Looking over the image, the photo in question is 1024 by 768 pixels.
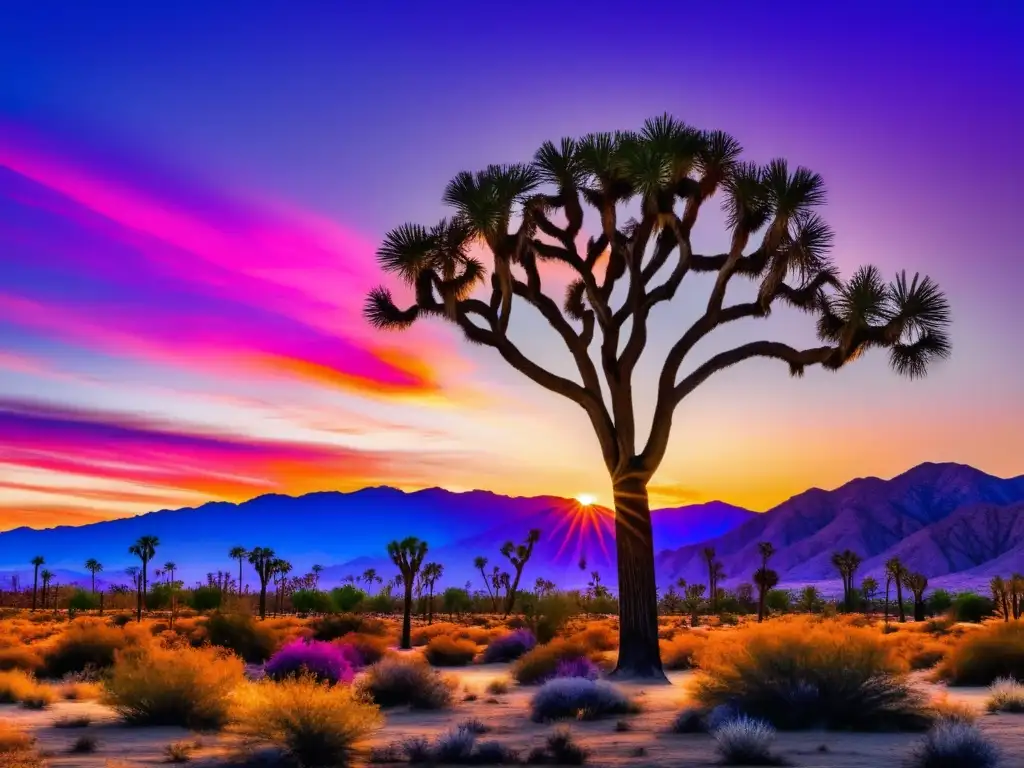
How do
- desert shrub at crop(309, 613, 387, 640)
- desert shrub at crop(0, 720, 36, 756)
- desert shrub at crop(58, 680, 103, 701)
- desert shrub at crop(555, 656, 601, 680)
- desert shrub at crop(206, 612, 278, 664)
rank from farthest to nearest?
desert shrub at crop(309, 613, 387, 640) < desert shrub at crop(206, 612, 278, 664) < desert shrub at crop(555, 656, 601, 680) < desert shrub at crop(58, 680, 103, 701) < desert shrub at crop(0, 720, 36, 756)

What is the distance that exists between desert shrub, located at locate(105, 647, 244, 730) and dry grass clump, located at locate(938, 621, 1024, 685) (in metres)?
13.0

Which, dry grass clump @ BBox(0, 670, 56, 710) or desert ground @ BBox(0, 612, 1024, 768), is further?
dry grass clump @ BBox(0, 670, 56, 710)

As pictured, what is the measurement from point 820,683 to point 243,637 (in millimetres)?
17428

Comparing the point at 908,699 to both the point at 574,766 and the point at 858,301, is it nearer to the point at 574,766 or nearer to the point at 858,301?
the point at 574,766

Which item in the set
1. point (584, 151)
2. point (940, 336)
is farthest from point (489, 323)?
point (940, 336)

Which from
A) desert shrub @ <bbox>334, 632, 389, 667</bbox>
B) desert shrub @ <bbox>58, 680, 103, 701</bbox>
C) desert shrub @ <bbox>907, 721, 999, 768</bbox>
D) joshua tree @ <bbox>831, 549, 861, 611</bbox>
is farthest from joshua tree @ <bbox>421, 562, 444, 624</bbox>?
desert shrub @ <bbox>907, 721, 999, 768</bbox>

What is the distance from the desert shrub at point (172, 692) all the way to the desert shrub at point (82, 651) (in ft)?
31.0

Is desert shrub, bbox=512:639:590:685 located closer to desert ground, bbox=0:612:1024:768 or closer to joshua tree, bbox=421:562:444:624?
desert ground, bbox=0:612:1024:768

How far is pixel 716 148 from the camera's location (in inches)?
812

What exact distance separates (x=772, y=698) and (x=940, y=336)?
1095 centimetres

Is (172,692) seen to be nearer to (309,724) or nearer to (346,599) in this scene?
(309,724)

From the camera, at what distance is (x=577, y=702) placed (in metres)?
14.6

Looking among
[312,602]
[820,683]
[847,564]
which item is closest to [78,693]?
[820,683]

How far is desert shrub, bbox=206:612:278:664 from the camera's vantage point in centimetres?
2638
